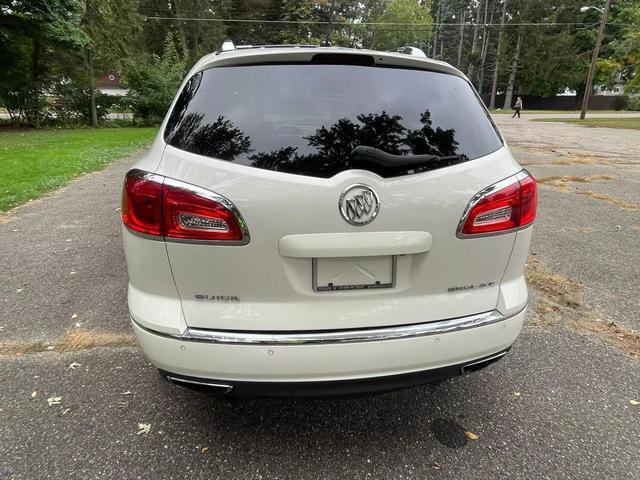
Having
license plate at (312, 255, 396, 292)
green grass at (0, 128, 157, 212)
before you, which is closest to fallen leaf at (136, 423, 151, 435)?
license plate at (312, 255, 396, 292)

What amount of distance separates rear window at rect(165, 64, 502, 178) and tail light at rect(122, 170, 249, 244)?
182mm

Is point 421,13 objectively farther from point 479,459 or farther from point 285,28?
point 479,459

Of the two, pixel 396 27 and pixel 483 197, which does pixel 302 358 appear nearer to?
pixel 483 197

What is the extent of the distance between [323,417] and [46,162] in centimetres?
1105

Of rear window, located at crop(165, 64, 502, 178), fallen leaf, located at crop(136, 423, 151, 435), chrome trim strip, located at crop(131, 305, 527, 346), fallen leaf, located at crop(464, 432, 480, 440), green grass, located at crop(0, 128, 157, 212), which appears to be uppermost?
rear window, located at crop(165, 64, 502, 178)

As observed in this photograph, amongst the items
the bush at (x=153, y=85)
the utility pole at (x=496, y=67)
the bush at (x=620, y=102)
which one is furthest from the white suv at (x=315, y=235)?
the bush at (x=620, y=102)

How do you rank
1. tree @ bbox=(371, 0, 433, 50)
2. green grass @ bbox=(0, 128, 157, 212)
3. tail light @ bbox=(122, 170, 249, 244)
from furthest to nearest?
tree @ bbox=(371, 0, 433, 50) < green grass @ bbox=(0, 128, 157, 212) < tail light @ bbox=(122, 170, 249, 244)

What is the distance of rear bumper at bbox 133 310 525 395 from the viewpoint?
1.76 m

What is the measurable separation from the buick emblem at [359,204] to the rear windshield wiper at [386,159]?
0.11 meters

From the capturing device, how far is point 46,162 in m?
10.8

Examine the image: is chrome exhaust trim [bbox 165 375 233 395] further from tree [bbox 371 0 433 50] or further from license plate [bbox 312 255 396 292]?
tree [bbox 371 0 433 50]

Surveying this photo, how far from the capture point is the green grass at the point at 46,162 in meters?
7.78

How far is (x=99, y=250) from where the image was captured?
15.9 ft

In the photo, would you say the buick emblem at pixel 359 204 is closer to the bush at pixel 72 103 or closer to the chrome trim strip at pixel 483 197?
the chrome trim strip at pixel 483 197
